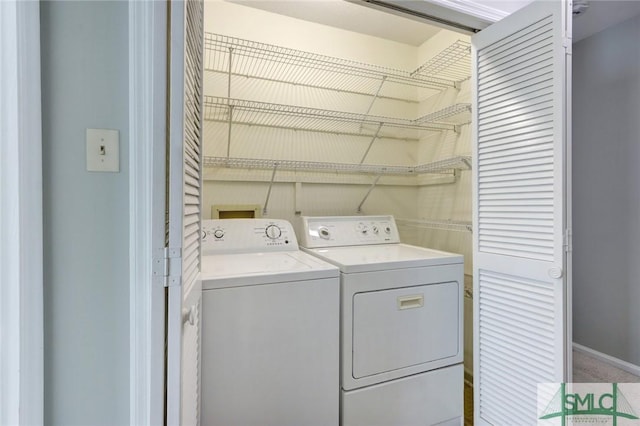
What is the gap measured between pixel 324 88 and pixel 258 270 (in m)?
1.59

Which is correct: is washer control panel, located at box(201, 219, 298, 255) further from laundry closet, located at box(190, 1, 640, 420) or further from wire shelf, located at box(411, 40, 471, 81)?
wire shelf, located at box(411, 40, 471, 81)

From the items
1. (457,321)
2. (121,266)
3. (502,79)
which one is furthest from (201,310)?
(502,79)

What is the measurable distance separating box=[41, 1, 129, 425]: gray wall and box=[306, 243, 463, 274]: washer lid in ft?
2.98

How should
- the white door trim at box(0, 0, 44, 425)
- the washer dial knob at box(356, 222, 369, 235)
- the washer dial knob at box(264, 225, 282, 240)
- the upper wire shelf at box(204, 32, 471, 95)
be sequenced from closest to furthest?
the white door trim at box(0, 0, 44, 425) → the washer dial knob at box(264, 225, 282, 240) → the upper wire shelf at box(204, 32, 471, 95) → the washer dial knob at box(356, 222, 369, 235)

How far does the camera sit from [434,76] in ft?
7.67

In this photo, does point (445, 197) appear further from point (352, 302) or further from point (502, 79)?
point (352, 302)

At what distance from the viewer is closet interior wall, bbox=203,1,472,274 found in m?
2.05

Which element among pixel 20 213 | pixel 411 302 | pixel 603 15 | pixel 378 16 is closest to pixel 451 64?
pixel 378 16

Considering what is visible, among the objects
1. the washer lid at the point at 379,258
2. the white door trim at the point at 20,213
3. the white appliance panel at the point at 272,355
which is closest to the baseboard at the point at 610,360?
the washer lid at the point at 379,258

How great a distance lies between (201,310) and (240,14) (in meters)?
1.91

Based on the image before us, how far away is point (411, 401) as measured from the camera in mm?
1527

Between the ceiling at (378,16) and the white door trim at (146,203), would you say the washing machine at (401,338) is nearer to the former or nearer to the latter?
the white door trim at (146,203)

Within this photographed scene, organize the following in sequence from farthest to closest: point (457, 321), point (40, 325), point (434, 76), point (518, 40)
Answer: point (434, 76) < point (457, 321) < point (518, 40) < point (40, 325)

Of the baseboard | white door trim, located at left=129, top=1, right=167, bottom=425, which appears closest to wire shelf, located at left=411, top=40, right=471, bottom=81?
white door trim, located at left=129, top=1, right=167, bottom=425
